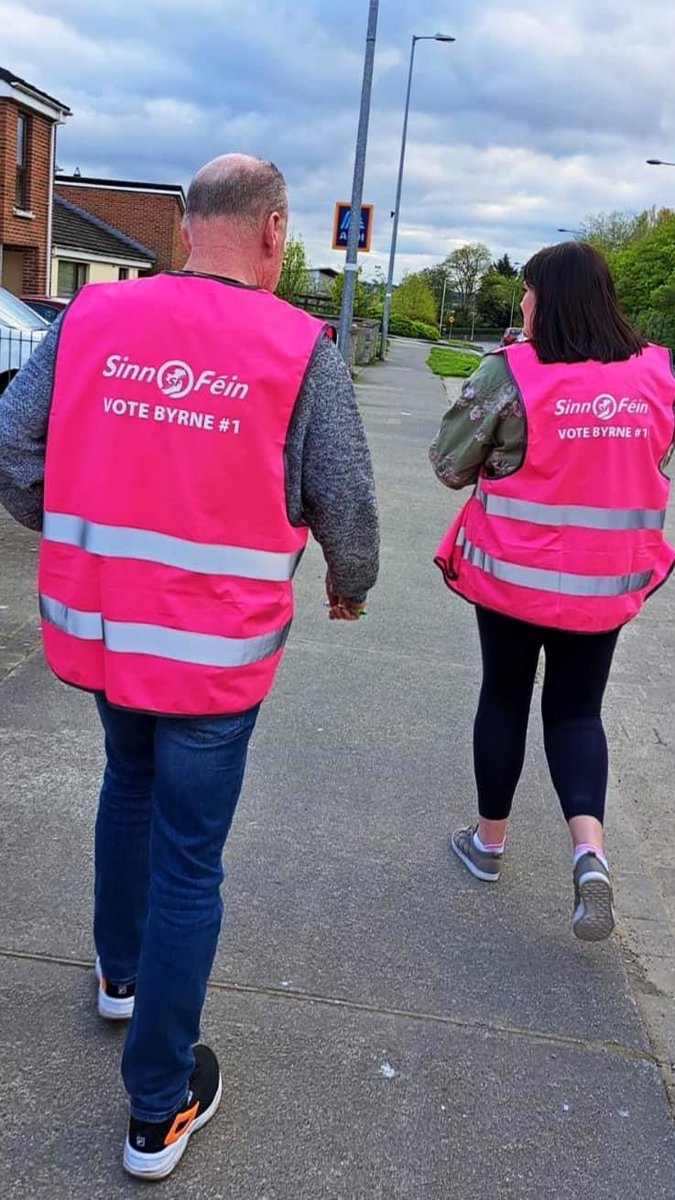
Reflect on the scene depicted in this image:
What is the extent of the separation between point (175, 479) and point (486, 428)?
132 cm

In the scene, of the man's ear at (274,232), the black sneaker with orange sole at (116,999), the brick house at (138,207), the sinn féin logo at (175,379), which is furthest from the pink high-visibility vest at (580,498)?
the brick house at (138,207)

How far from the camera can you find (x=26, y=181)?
25.8 m

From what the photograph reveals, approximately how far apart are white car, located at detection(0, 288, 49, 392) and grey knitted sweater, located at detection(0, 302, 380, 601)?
21.6 ft

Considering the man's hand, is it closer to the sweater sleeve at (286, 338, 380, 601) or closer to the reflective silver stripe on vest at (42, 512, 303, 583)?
the sweater sleeve at (286, 338, 380, 601)

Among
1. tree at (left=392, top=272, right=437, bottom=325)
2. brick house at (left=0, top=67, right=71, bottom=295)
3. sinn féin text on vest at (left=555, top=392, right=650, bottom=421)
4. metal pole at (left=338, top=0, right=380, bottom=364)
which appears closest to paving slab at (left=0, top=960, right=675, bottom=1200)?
sinn féin text on vest at (left=555, top=392, right=650, bottom=421)

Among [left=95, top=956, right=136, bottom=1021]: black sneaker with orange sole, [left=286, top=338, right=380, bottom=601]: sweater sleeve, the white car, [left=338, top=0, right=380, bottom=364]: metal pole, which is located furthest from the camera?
[left=338, top=0, right=380, bottom=364]: metal pole

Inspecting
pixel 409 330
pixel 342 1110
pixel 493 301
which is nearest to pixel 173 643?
pixel 342 1110

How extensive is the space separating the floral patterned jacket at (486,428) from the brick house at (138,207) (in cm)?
3664

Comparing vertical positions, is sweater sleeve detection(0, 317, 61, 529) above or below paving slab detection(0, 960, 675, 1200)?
above

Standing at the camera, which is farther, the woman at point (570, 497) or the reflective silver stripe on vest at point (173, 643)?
the woman at point (570, 497)

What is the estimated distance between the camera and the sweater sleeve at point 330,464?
205 centimetres

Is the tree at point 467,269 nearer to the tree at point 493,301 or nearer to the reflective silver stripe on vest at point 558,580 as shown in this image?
the tree at point 493,301

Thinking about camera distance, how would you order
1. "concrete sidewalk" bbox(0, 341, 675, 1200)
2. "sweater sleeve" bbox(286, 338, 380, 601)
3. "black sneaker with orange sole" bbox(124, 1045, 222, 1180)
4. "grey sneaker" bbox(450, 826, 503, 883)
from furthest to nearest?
"grey sneaker" bbox(450, 826, 503, 883), "concrete sidewalk" bbox(0, 341, 675, 1200), "black sneaker with orange sole" bbox(124, 1045, 222, 1180), "sweater sleeve" bbox(286, 338, 380, 601)

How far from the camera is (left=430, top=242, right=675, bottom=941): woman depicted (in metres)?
3.00
